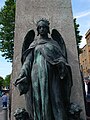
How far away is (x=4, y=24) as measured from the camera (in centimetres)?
2188

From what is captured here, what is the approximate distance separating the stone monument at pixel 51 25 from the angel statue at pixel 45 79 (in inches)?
27.2

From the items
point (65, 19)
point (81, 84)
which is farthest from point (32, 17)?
point (81, 84)

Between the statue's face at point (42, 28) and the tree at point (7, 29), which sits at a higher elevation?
the tree at point (7, 29)

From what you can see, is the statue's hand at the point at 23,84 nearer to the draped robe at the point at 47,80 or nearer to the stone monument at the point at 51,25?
the draped robe at the point at 47,80

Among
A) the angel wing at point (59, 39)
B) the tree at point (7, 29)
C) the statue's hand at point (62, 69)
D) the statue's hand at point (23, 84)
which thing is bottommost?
the statue's hand at point (23, 84)

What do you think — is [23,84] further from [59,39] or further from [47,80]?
[59,39]

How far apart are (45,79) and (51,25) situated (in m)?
1.76

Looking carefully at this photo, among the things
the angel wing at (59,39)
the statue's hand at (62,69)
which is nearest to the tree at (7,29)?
the angel wing at (59,39)

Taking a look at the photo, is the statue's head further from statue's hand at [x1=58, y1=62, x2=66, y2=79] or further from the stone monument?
the stone monument

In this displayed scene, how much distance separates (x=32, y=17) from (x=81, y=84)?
1.87 m

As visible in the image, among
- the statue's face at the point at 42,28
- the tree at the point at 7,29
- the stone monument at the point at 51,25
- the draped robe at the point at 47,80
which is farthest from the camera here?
the tree at the point at 7,29

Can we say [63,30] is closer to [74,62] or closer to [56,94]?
[74,62]

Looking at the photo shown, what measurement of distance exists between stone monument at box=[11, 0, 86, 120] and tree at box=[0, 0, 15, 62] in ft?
46.2

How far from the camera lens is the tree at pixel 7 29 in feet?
67.4
